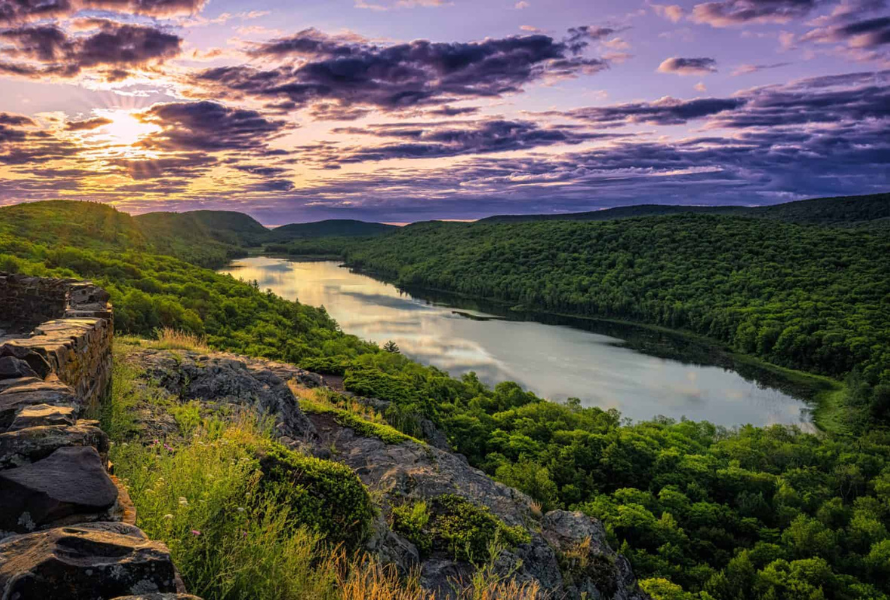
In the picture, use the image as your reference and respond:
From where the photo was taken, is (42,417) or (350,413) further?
(350,413)

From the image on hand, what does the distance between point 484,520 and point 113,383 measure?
19.7 feet

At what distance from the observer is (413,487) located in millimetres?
8500


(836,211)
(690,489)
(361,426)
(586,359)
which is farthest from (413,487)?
(836,211)

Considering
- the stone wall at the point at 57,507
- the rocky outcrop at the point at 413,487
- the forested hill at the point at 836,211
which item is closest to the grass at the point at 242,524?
the stone wall at the point at 57,507

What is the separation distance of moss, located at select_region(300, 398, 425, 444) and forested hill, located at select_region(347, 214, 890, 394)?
175 ft

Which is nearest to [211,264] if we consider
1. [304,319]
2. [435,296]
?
[435,296]

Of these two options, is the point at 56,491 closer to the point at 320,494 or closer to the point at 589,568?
the point at 320,494

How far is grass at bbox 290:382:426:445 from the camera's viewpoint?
11172 mm

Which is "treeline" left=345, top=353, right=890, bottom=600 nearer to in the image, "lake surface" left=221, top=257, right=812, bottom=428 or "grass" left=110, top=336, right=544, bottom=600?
"grass" left=110, top=336, right=544, bottom=600

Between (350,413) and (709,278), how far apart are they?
305ft

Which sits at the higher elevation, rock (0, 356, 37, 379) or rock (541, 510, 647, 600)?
rock (0, 356, 37, 379)

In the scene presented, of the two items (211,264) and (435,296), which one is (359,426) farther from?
(211,264)

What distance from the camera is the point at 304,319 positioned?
1750 inches

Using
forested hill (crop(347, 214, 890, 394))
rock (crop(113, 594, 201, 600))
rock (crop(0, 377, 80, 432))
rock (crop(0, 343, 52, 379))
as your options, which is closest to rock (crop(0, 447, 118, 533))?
rock (crop(0, 377, 80, 432))
